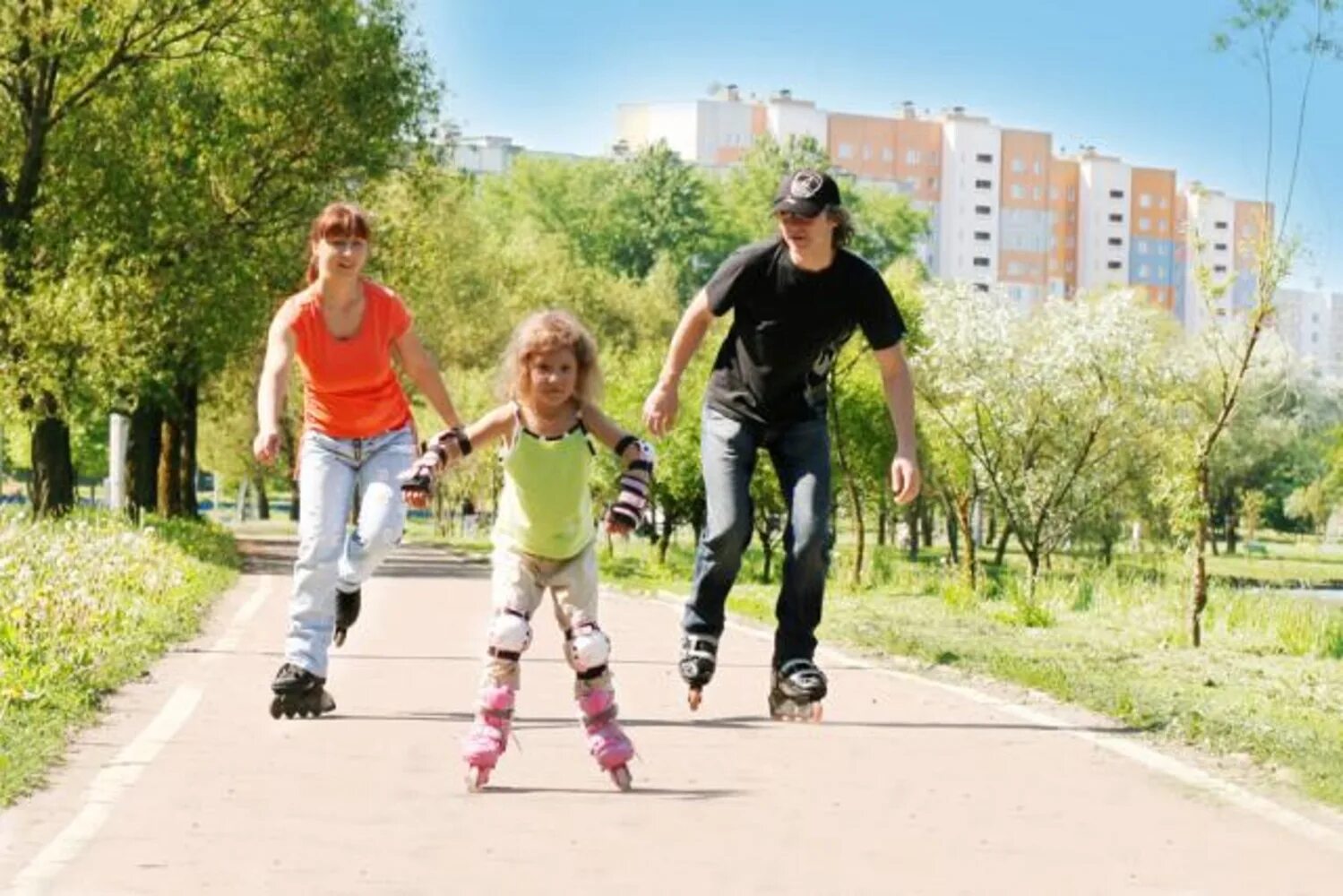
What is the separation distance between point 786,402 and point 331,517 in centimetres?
191

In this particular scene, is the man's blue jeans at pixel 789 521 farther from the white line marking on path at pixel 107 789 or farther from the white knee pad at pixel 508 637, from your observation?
the white line marking on path at pixel 107 789

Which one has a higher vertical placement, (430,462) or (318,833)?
(430,462)

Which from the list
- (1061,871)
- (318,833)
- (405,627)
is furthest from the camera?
(405,627)

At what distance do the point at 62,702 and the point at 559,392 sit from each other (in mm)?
3016

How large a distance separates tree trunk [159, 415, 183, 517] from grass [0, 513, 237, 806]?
19.1 m

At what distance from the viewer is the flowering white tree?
144 ft

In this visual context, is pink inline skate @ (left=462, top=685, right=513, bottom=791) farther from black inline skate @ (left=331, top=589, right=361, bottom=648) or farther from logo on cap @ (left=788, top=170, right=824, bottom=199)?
black inline skate @ (left=331, top=589, right=361, bottom=648)

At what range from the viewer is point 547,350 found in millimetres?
7652

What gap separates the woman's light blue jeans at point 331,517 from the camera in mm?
9438

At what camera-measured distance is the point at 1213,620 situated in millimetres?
19266

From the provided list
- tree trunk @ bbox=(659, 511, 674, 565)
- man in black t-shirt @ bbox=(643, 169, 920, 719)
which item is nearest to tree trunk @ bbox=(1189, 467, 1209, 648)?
man in black t-shirt @ bbox=(643, 169, 920, 719)

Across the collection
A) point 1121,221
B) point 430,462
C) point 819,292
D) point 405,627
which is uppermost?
point 1121,221

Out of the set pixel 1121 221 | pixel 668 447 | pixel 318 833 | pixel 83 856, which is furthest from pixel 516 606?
pixel 1121 221

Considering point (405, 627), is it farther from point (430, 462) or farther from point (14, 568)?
point (430, 462)
